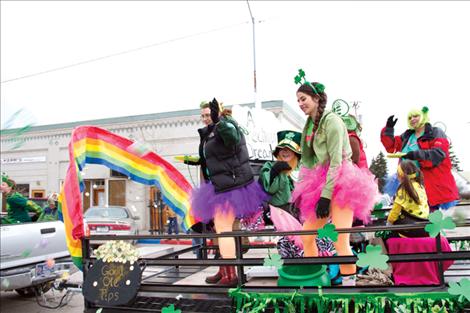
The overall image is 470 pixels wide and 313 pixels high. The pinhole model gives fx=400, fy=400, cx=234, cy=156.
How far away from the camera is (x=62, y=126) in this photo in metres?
18.9

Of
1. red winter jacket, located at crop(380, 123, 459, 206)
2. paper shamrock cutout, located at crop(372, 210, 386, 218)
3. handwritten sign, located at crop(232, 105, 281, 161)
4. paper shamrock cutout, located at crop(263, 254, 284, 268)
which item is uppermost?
handwritten sign, located at crop(232, 105, 281, 161)

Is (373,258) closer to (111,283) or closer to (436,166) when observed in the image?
(111,283)

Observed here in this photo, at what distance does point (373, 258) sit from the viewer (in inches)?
81.3

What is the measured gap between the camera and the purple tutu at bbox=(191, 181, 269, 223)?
3055 millimetres

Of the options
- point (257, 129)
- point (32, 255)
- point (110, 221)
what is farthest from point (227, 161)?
point (110, 221)

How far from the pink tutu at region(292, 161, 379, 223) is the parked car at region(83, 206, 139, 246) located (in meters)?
9.25

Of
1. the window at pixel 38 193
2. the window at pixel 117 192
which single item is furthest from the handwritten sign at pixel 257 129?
the window at pixel 38 193

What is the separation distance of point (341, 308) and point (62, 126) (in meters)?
19.0

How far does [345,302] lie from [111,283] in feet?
5.02

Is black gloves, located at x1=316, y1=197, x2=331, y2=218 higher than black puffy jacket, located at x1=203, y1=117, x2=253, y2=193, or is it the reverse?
black puffy jacket, located at x1=203, y1=117, x2=253, y2=193

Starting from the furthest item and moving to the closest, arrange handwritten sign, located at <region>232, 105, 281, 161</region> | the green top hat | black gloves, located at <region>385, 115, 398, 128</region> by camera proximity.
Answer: handwritten sign, located at <region>232, 105, 281, 161</region>, black gloves, located at <region>385, 115, 398, 128</region>, the green top hat

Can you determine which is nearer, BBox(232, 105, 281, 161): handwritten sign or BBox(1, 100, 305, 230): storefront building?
BBox(232, 105, 281, 161): handwritten sign

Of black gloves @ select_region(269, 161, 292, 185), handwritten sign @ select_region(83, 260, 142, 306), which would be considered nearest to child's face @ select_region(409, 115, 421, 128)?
black gloves @ select_region(269, 161, 292, 185)

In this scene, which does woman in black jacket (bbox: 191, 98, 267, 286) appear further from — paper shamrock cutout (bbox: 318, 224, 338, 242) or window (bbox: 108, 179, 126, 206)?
window (bbox: 108, 179, 126, 206)
